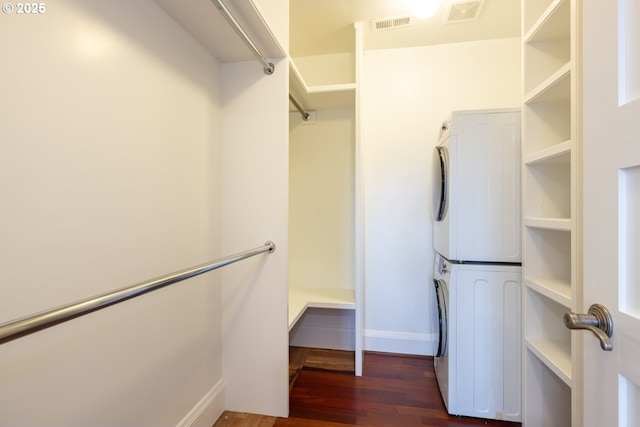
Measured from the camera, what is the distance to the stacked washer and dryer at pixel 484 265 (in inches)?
62.7

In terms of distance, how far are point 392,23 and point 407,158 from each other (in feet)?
3.52

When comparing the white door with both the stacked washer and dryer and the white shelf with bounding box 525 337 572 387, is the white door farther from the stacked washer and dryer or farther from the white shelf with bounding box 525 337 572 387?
the stacked washer and dryer

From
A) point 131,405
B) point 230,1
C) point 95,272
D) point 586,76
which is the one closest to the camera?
point 586,76

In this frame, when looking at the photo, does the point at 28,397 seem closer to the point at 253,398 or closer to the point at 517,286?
the point at 253,398

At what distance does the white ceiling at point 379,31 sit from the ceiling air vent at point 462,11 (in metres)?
0.03

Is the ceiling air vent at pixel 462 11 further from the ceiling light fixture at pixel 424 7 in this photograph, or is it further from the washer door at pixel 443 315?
the washer door at pixel 443 315

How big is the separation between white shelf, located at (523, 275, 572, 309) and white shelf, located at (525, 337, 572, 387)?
0.88 ft

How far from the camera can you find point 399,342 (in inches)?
96.0

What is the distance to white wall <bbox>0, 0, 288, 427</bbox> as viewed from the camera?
0.74 m

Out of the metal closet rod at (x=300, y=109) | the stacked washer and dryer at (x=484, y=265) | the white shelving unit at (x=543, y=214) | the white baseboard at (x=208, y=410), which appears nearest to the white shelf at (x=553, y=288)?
the white shelving unit at (x=543, y=214)

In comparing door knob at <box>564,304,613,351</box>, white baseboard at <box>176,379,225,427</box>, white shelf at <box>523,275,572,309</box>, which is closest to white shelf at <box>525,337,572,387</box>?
white shelf at <box>523,275,572,309</box>

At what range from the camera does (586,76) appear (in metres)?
0.70

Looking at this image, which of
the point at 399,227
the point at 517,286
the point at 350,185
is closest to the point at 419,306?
the point at 399,227

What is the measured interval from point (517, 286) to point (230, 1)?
6.85 feet
